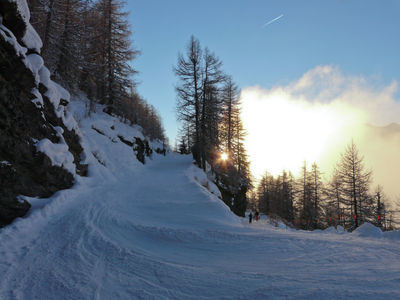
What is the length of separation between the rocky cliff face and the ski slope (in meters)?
0.60

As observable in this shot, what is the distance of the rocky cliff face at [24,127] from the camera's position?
5.03m

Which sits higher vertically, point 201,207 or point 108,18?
point 108,18

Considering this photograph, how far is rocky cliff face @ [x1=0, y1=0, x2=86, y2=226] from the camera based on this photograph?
198 inches

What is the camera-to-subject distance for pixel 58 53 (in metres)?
13.5

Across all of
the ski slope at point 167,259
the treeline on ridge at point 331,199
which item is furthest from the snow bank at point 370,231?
the treeline on ridge at point 331,199

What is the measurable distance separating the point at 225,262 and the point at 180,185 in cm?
683

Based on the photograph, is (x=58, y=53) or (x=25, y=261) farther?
(x=58, y=53)

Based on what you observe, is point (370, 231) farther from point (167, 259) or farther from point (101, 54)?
point (101, 54)

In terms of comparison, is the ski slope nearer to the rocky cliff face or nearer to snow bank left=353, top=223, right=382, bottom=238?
snow bank left=353, top=223, right=382, bottom=238

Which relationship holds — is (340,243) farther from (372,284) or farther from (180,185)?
(180,185)

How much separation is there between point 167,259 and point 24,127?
6.29m

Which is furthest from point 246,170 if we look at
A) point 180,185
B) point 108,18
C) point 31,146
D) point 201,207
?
point 108,18

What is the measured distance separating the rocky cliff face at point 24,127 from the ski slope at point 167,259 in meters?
0.60

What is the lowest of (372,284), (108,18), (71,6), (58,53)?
(372,284)
